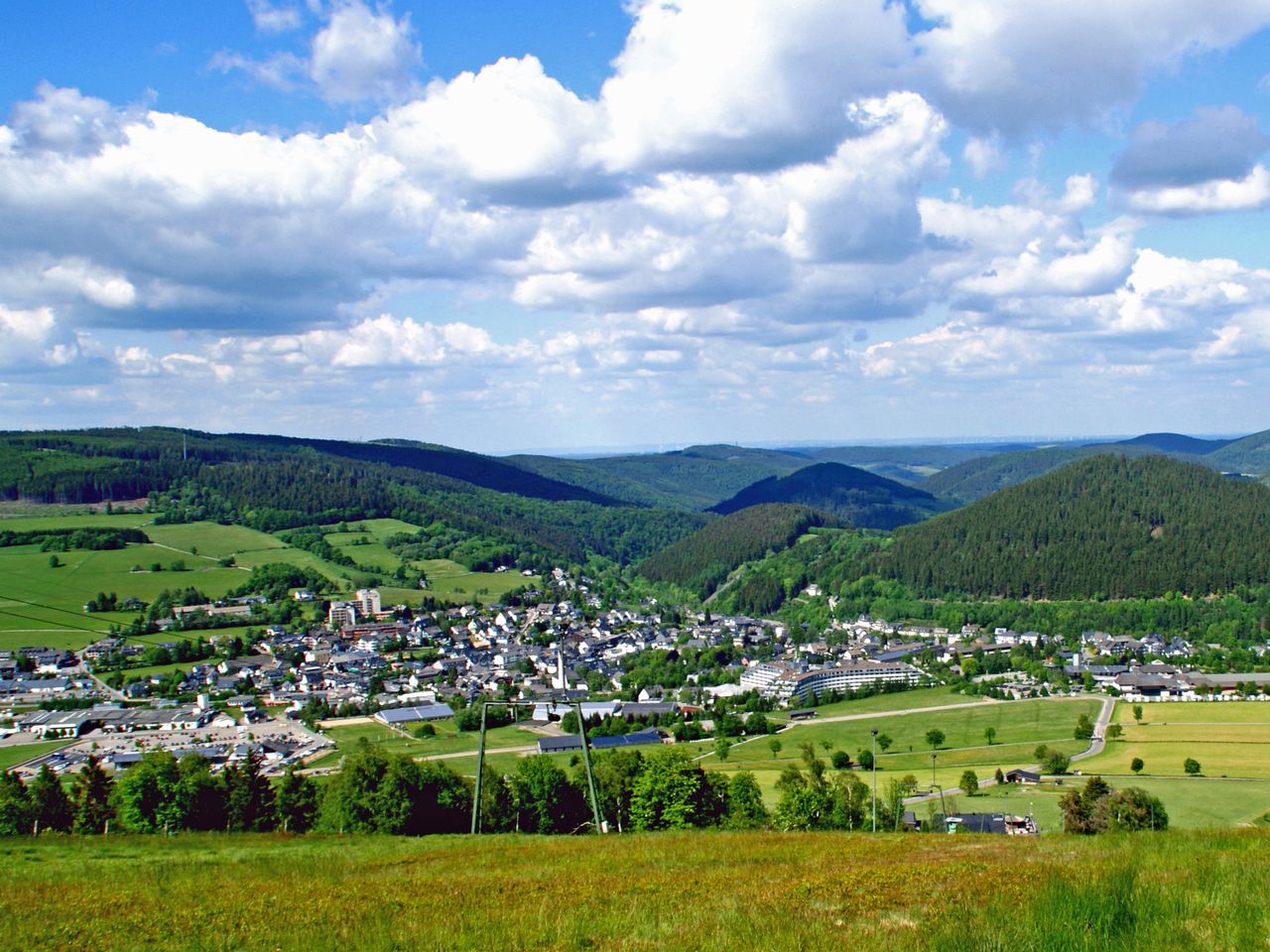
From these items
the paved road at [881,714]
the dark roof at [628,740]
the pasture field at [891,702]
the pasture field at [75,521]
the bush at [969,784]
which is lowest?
the pasture field at [891,702]

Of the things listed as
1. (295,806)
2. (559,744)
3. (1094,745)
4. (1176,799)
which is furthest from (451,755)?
(1094,745)

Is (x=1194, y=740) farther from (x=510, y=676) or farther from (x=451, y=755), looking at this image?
(x=510, y=676)

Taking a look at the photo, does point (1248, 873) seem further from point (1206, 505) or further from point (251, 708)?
point (1206, 505)

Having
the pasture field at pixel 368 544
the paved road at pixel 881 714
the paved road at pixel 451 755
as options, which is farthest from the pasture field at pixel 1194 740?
the pasture field at pixel 368 544

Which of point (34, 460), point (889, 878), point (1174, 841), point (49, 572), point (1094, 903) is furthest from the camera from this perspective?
point (34, 460)

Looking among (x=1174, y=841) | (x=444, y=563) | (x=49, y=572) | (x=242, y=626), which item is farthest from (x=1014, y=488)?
(x=1174, y=841)

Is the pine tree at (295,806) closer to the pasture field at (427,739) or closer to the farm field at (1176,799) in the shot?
the pasture field at (427,739)
